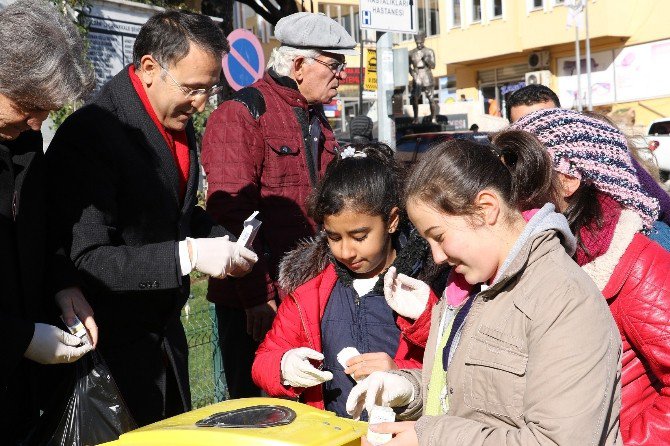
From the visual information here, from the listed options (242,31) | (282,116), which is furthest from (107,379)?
(242,31)

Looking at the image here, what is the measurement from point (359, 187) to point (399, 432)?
42.5 inches

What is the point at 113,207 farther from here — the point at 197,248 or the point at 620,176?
the point at 620,176

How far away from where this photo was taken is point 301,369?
8.15ft

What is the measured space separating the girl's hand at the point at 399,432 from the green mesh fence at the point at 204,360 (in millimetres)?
3373

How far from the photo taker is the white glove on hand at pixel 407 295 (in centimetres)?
262

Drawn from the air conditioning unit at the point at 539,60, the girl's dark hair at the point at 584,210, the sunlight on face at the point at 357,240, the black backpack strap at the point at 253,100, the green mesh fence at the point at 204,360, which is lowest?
the green mesh fence at the point at 204,360

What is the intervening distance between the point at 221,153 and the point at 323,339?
1.09 m

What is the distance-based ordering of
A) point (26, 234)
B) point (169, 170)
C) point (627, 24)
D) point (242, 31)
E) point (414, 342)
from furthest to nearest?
point (627, 24), point (242, 31), point (169, 170), point (414, 342), point (26, 234)

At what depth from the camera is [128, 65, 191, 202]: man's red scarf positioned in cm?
284

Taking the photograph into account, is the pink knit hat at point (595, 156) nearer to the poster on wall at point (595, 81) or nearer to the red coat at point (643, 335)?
the red coat at point (643, 335)

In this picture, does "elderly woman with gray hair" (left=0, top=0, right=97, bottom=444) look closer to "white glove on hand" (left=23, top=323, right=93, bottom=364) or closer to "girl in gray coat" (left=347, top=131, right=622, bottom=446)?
"white glove on hand" (left=23, top=323, right=93, bottom=364)

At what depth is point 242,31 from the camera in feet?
28.0

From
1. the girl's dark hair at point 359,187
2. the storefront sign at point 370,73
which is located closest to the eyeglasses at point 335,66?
the girl's dark hair at point 359,187

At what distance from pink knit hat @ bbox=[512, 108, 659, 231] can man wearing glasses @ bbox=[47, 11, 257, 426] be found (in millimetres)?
1036
